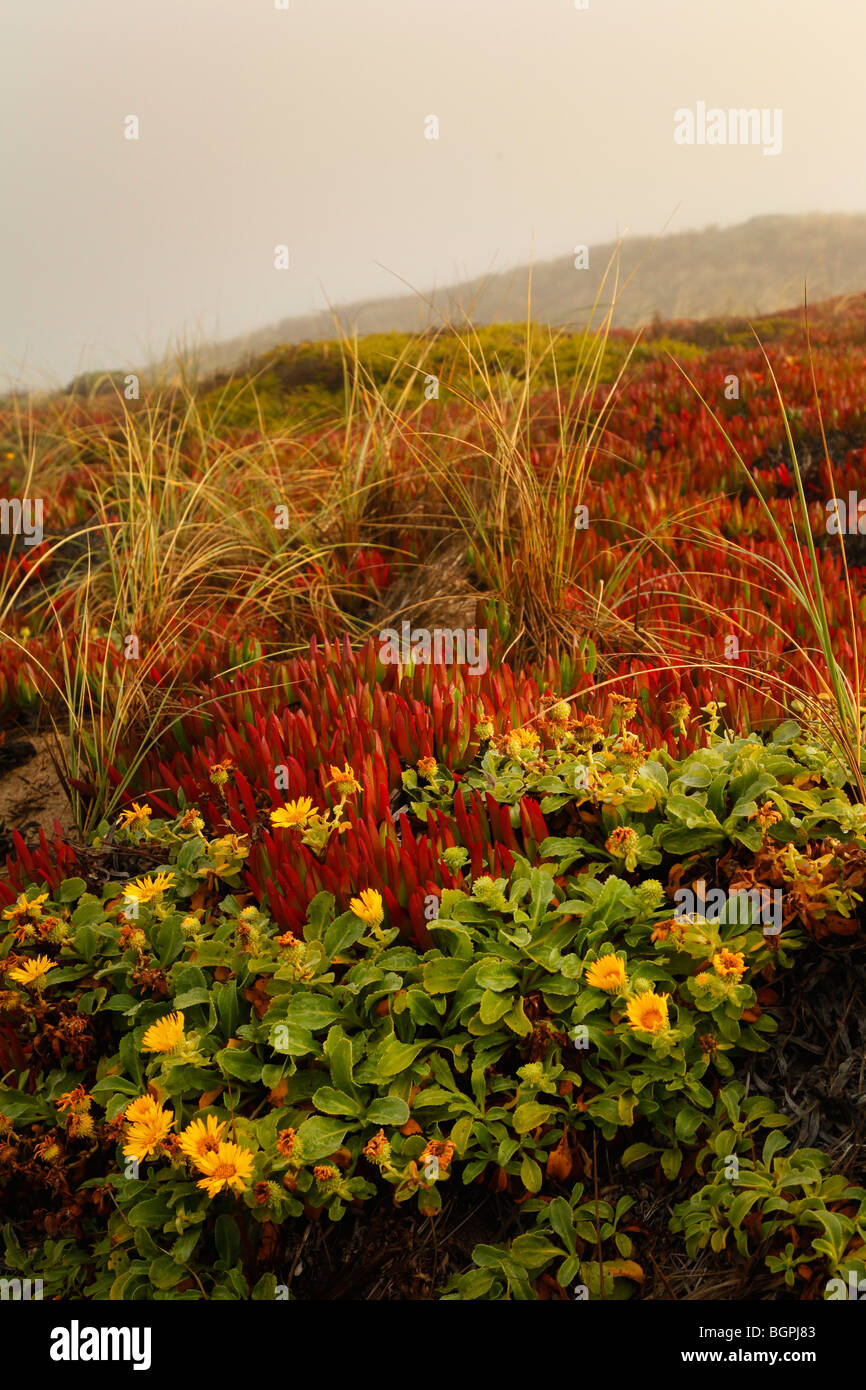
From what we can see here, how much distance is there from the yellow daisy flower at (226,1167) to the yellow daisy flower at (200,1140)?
2 centimetres

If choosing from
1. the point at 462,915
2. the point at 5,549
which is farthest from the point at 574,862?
the point at 5,549

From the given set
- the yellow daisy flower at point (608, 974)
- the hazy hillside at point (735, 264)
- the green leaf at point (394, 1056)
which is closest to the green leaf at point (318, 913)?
the green leaf at point (394, 1056)

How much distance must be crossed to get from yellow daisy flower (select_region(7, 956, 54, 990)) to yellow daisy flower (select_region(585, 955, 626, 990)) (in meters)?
1.61

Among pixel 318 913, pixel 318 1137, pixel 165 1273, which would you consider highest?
pixel 318 913

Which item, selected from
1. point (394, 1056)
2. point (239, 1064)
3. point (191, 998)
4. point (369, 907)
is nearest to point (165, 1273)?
point (239, 1064)

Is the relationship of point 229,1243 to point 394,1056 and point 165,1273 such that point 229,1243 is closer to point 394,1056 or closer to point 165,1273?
point 165,1273

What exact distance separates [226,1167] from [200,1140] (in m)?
0.12

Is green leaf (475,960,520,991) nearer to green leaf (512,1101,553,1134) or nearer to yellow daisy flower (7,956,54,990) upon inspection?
green leaf (512,1101,553,1134)

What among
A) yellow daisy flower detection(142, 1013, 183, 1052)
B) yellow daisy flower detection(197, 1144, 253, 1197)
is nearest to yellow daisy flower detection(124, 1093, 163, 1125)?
yellow daisy flower detection(142, 1013, 183, 1052)

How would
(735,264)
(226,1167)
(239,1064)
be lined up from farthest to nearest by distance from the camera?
(735,264), (239,1064), (226,1167)

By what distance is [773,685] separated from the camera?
4.12 meters

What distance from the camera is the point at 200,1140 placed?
2.54 metres

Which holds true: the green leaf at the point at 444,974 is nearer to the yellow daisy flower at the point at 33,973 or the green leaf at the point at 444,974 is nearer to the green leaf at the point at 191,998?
the green leaf at the point at 191,998

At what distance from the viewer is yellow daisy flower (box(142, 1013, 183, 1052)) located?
2.73m
